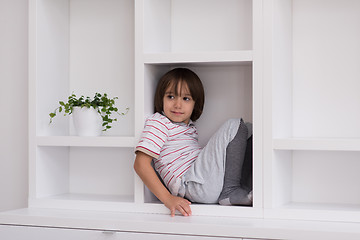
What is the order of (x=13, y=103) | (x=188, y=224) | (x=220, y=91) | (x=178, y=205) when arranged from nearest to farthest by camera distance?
(x=188, y=224)
(x=178, y=205)
(x=220, y=91)
(x=13, y=103)

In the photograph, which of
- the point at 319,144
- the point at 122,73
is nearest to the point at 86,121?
the point at 122,73

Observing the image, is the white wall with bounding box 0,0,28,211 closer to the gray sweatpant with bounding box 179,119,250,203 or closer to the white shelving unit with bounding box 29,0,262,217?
the white shelving unit with bounding box 29,0,262,217

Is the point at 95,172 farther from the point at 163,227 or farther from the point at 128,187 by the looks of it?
the point at 163,227

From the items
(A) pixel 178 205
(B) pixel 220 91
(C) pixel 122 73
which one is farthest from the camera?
(C) pixel 122 73

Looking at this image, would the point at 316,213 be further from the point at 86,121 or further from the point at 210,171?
the point at 86,121

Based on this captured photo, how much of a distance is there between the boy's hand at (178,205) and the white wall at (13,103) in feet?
2.52

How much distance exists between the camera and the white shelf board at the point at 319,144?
5.40 feet

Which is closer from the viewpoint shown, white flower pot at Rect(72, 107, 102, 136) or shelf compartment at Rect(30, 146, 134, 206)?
white flower pot at Rect(72, 107, 102, 136)

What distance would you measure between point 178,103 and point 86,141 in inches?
14.4

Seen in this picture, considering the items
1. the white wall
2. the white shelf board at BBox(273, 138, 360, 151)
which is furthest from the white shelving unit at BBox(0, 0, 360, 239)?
the white wall

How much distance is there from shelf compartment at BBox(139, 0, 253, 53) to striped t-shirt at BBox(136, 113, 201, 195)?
0.29m

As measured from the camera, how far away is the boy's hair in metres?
1.93

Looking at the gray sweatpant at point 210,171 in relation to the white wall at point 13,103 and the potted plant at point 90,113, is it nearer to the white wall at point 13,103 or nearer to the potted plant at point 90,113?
the potted plant at point 90,113

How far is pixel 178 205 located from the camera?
1761mm
